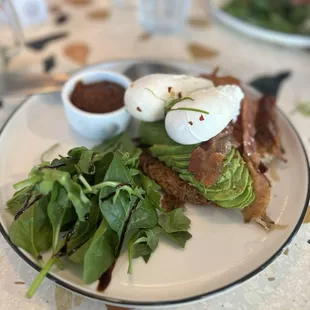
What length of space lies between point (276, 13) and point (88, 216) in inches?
51.5

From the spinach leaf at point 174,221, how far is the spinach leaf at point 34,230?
26cm

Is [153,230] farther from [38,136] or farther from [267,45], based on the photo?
[267,45]

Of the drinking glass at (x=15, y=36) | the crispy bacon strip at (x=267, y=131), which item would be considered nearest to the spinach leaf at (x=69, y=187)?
the crispy bacon strip at (x=267, y=131)

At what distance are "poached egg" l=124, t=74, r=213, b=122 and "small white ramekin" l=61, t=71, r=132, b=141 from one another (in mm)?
69

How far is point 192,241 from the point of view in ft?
3.17

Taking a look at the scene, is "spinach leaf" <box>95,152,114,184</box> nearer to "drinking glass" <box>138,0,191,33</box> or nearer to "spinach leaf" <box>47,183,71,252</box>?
"spinach leaf" <box>47,183,71,252</box>

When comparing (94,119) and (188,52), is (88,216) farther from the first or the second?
(188,52)

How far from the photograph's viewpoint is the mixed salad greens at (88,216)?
85cm

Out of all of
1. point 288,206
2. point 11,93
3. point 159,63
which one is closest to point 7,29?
point 11,93

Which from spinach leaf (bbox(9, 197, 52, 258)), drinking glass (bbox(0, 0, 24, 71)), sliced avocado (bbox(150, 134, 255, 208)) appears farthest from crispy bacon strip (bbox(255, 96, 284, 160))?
drinking glass (bbox(0, 0, 24, 71))

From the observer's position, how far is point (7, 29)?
5.59 feet

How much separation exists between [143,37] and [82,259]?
3.81 feet

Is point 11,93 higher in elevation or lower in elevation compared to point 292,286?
higher

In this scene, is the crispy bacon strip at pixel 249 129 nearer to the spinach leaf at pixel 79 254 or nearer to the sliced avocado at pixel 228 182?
the sliced avocado at pixel 228 182
